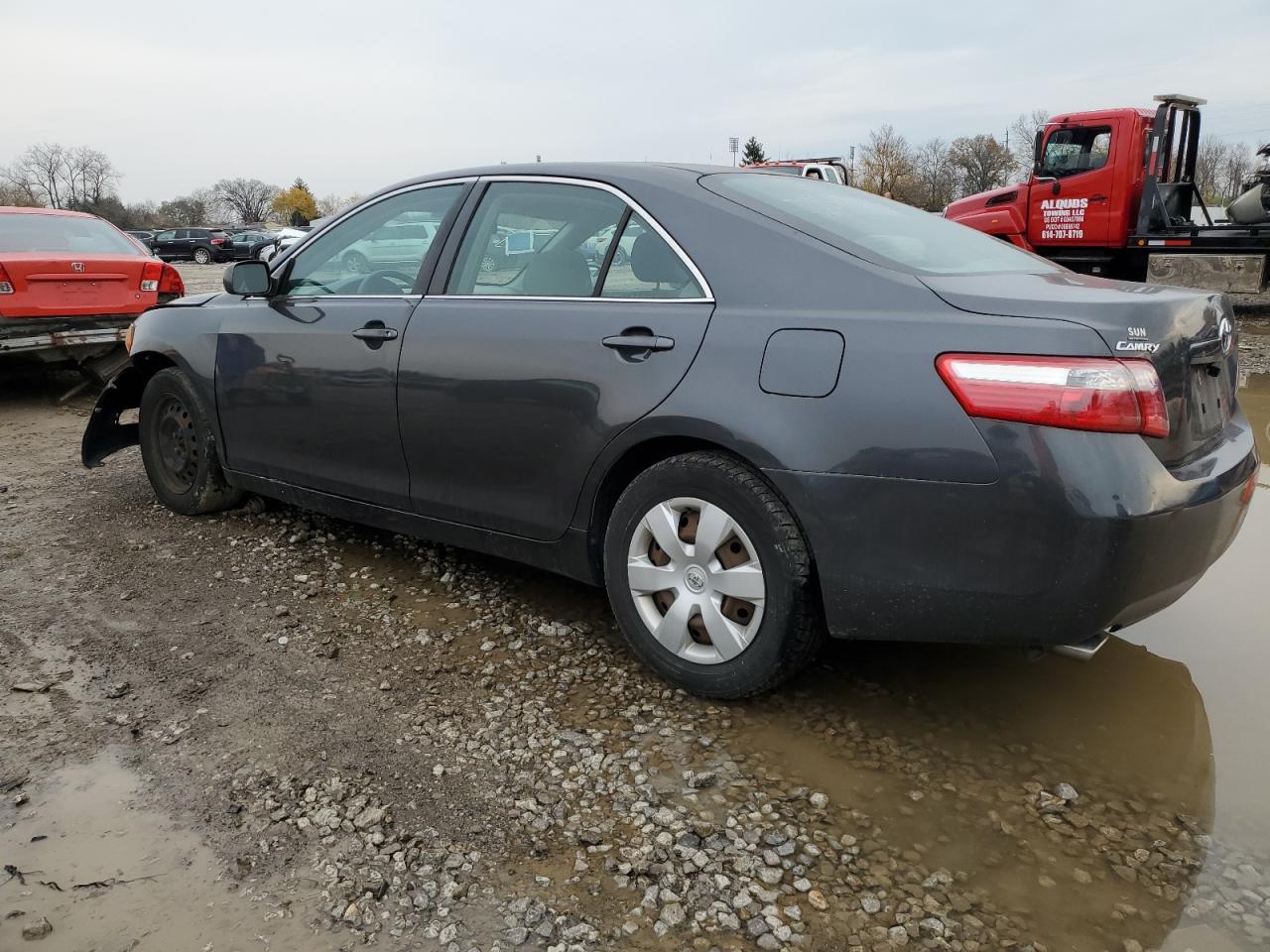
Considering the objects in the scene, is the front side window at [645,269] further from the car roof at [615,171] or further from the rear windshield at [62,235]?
the rear windshield at [62,235]

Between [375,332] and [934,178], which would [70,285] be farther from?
[934,178]

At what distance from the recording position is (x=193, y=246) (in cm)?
4225

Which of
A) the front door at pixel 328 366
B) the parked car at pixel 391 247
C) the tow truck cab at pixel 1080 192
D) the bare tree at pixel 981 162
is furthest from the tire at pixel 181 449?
the bare tree at pixel 981 162

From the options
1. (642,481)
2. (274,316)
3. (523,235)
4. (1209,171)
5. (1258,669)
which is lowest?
(1258,669)

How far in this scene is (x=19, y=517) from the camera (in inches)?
197

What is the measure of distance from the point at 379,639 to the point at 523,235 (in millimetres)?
1496

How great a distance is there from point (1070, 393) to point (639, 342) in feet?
3.90

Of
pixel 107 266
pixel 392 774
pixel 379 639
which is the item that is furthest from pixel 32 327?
pixel 392 774

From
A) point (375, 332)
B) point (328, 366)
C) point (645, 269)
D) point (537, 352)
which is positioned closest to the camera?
point (645, 269)

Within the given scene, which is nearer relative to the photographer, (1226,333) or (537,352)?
(1226,333)

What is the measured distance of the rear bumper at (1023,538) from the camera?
90.4 inches

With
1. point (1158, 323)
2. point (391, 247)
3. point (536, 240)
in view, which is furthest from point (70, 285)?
point (1158, 323)

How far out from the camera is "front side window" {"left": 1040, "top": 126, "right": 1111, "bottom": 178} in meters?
13.0

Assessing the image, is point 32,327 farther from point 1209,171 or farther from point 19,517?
point 1209,171
